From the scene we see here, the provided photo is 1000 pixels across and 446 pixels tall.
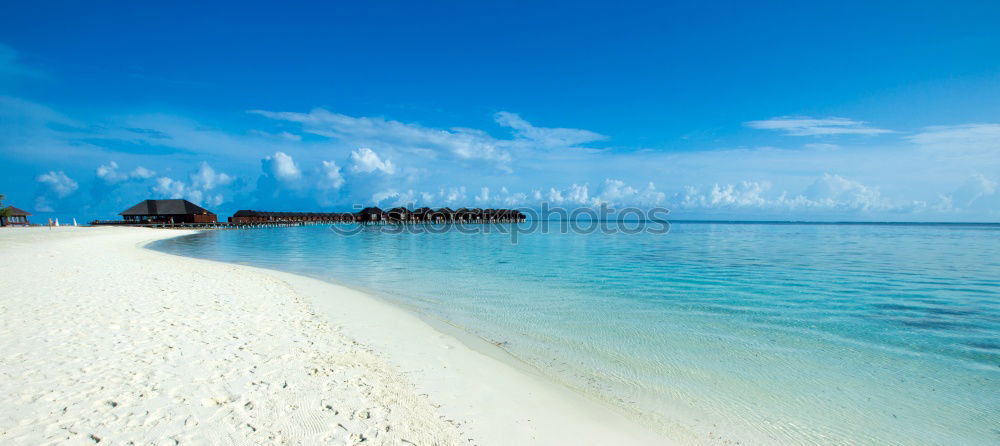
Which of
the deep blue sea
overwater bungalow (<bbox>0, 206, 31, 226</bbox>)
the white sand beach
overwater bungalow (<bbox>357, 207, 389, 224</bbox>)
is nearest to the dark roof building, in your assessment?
overwater bungalow (<bbox>0, 206, 31, 226</bbox>)

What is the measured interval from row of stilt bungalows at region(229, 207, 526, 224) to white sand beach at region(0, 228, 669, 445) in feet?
271

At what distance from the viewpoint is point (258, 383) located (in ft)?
13.3

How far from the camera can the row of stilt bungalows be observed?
83.4 metres

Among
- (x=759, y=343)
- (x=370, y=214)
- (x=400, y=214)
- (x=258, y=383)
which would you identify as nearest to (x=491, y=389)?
(x=258, y=383)

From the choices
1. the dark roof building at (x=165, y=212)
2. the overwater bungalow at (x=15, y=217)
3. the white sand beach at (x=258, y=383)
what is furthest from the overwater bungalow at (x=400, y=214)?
the white sand beach at (x=258, y=383)

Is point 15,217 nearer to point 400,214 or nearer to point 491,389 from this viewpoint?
point 400,214

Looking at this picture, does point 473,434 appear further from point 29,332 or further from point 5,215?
point 5,215

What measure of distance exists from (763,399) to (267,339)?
6.21m

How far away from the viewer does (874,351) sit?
20.1 feet

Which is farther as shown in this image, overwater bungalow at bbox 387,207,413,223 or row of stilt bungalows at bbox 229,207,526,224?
overwater bungalow at bbox 387,207,413,223

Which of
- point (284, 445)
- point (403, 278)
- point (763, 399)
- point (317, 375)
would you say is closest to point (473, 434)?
point (284, 445)

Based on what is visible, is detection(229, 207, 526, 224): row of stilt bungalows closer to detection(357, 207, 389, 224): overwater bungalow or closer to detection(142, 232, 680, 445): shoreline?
detection(357, 207, 389, 224): overwater bungalow

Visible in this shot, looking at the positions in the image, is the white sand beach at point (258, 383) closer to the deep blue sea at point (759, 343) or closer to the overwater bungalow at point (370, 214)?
the deep blue sea at point (759, 343)

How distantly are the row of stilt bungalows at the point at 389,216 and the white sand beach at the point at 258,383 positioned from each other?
8261cm
